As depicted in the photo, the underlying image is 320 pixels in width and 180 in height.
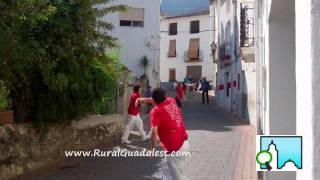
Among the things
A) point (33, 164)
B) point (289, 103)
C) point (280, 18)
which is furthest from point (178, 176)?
point (33, 164)

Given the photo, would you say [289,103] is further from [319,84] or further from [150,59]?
[150,59]

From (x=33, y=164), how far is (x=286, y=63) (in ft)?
18.4

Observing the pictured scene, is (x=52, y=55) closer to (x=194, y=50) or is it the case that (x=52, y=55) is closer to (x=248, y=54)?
(x=248, y=54)

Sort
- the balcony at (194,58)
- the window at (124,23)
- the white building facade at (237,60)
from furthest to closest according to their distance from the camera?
1. the balcony at (194,58)
2. the window at (124,23)
3. the white building facade at (237,60)

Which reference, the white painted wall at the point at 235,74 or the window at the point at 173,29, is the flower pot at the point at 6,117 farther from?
the window at the point at 173,29

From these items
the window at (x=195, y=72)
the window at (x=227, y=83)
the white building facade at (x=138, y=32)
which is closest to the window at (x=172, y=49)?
the window at (x=195, y=72)

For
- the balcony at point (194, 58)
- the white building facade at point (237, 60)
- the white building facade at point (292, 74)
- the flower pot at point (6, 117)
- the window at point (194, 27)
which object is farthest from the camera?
the window at point (194, 27)

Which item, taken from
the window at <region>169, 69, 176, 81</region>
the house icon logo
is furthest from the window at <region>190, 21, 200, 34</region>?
the house icon logo

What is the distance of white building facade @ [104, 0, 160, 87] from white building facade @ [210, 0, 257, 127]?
14.6 ft

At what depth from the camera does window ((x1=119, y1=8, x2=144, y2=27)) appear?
1309 inches

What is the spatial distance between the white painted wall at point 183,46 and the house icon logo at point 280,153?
4718 cm

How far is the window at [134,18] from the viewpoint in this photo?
33250 mm

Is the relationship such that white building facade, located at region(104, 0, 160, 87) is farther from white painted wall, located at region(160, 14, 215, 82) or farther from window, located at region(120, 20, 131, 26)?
white painted wall, located at region(160, 14, 215, 82)

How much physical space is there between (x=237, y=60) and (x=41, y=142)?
1594cm
